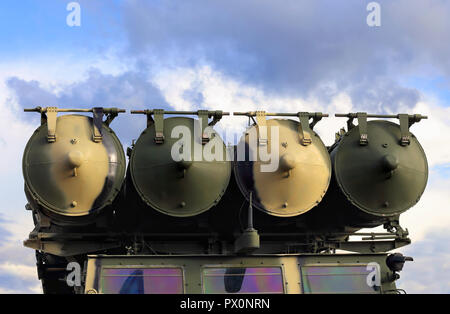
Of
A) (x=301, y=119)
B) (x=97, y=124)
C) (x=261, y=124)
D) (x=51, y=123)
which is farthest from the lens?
(x=301, y=119)

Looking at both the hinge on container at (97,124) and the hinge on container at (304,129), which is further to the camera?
the hinge on container at (304,129)

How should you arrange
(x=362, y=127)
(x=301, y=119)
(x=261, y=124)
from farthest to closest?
(x=362, y=127) < (x=301, y=119) < (x=261, y=124)

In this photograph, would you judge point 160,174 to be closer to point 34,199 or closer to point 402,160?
point 34,199

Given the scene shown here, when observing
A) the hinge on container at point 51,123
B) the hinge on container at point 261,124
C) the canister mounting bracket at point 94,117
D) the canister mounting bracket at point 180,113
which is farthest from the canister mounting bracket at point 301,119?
the hinge on container at point 51,123

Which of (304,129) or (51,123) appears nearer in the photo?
(51,123)

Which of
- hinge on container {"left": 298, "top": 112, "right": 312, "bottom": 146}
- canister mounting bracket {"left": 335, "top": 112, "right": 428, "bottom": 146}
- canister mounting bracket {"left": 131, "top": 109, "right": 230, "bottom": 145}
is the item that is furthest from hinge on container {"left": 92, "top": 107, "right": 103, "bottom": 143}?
canister mounting bracket {"left": 335, "top": 112, "right": 428, "bottom": 146}

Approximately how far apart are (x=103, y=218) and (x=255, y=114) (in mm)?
3138

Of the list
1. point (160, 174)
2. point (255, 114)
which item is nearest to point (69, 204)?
point (160, 174)

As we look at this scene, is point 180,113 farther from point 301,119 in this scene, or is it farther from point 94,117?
point 301,119

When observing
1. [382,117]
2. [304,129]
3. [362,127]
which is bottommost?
[304,129]

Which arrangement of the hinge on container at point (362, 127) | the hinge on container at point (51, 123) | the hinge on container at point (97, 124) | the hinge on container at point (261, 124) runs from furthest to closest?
the hinge on container at point (362, 127), the hinge on container at point (261, 124), the hinge on container at point (97, 124), the hinge on container at point (51, 123)

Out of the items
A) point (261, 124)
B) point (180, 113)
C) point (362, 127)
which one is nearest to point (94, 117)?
point (180, 113)

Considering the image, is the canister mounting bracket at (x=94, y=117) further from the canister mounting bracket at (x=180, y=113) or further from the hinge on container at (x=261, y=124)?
the hinge on container at (x=261, y=124)
